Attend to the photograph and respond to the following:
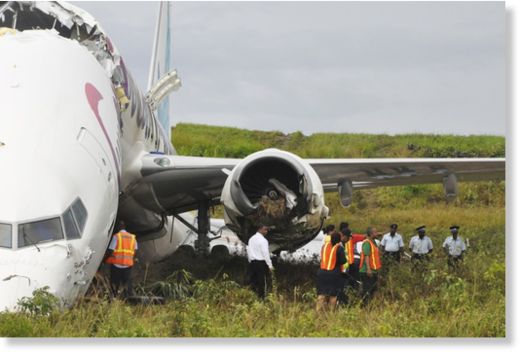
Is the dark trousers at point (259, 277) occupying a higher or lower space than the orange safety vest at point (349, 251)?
lower

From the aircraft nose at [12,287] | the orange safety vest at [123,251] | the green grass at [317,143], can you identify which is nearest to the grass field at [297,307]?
the aircraft nose at [12,287]

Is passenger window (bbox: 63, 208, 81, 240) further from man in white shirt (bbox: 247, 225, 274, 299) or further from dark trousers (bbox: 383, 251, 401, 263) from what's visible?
dark trousers (bbox: 383, 251, 401, 263)

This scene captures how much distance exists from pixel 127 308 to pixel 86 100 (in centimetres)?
239

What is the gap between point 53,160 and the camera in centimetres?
868

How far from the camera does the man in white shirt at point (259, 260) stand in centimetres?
1076

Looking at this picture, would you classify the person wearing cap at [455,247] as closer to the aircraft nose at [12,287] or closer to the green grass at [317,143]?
the green grass at [317,143]

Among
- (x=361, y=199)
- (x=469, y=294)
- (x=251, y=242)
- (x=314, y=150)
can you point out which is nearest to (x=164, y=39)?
(x=361, y=199)

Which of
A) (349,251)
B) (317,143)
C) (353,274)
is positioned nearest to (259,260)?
(349,251)

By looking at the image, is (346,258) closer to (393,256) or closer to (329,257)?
→ (329,257)

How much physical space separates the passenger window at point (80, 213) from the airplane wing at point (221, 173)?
11.5ft

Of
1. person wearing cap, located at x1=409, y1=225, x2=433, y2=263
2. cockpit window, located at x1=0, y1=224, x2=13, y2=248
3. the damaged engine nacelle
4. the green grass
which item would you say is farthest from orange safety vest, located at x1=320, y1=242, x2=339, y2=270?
the green grass

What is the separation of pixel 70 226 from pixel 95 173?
847mm

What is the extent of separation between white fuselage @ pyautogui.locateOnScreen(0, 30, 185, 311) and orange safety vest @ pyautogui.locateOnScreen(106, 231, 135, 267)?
0.61 meters

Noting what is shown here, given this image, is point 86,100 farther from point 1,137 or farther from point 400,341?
point 400,341
